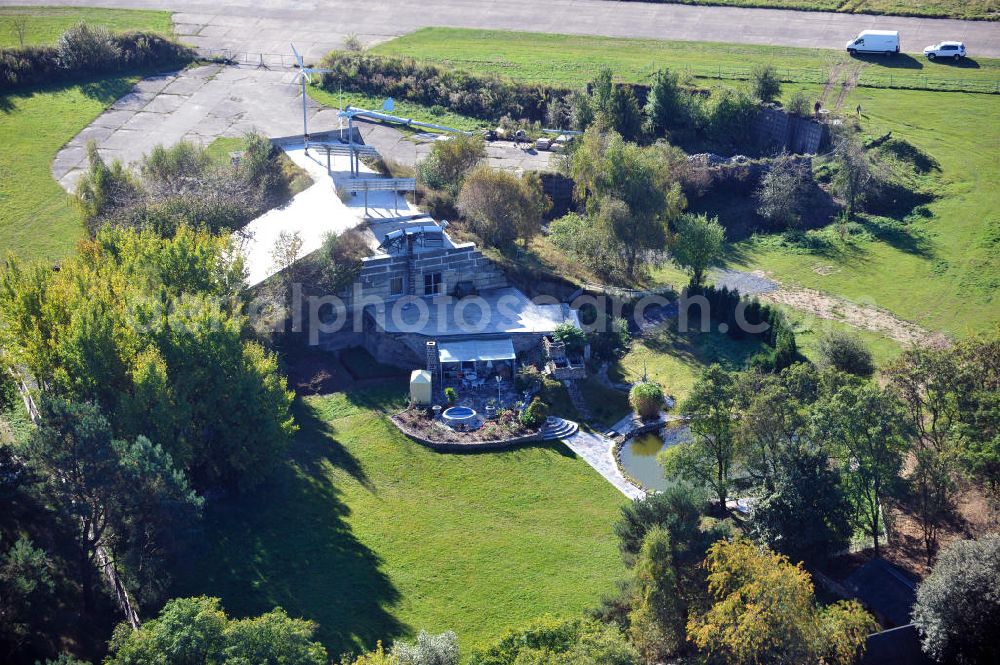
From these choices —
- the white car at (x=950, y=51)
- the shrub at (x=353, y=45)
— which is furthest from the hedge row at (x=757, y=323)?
the shrub at (x=353, y=45)

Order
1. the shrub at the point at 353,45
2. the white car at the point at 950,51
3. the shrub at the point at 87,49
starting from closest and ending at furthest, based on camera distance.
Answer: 1. the shrub at the point at 87,49
2. the white car at the point at 950,51
3. the shrub at the point at 353,45

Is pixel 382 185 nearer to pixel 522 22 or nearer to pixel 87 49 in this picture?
pixel 87 49

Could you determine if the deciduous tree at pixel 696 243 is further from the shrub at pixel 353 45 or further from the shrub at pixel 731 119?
the shrub at pixel 353 45

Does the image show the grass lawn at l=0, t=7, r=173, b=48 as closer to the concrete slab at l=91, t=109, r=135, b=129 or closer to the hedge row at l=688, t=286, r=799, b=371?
the concrete slab at l=91, t=109, r=135, b=129

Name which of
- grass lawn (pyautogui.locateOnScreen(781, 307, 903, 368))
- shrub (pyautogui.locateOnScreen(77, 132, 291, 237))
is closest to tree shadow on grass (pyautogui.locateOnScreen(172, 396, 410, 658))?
shrub (pyautogui.locateOnScreen(77, 132, 291, 237))

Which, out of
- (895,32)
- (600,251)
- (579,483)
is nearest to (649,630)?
(579,483)

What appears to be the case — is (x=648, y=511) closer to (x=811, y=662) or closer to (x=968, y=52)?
(x=811, y=662)

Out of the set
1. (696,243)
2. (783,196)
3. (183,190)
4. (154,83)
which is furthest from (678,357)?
(154,83)
